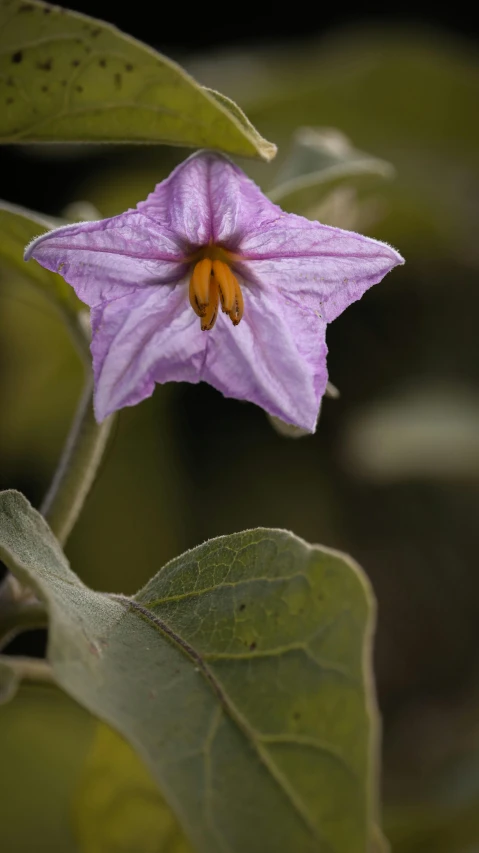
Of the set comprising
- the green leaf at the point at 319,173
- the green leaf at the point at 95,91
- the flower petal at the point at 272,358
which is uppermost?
the green leaf at the point at 95,91

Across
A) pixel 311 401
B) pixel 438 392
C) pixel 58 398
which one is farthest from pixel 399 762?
pixel 311 401

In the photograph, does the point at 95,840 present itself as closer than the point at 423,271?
Yes

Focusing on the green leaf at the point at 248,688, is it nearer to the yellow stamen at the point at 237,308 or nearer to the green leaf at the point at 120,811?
the yellow stamen at the point at 237,308

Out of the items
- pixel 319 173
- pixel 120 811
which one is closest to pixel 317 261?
pixel 319 173

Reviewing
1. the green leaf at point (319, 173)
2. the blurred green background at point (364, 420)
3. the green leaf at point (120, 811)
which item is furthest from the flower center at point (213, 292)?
the blurred green background at point (364, 420)

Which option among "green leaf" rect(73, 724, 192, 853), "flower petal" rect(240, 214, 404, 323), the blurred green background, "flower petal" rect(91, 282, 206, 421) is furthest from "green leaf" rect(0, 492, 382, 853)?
the blurred green background

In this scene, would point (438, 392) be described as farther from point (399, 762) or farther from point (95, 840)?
point (95, 840)
